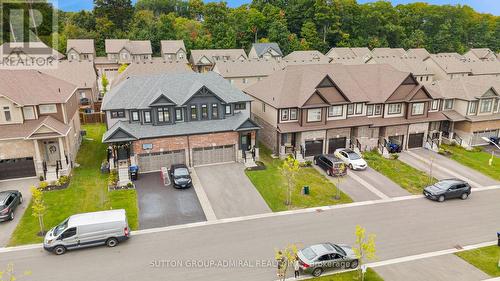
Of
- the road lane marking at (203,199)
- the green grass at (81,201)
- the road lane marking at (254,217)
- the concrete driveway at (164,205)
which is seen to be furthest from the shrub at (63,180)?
the road lane marking at (203,199)

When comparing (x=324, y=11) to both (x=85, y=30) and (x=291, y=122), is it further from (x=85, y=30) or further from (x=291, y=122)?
(x=291, y=122)

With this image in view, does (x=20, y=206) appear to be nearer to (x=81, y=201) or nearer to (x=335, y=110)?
(x=81, y=201)

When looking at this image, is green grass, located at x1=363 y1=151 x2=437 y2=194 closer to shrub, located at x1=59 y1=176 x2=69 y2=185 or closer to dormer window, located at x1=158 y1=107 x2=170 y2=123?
dormer window, located at x1=158 y1=107 x2=170 y2=123

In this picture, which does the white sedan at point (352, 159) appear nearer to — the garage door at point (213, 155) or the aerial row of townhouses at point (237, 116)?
the aerial row of townhouses at point (237, 116)

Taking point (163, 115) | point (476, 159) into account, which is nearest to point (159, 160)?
point (163, 115)

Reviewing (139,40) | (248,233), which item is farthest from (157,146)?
(139,40)
